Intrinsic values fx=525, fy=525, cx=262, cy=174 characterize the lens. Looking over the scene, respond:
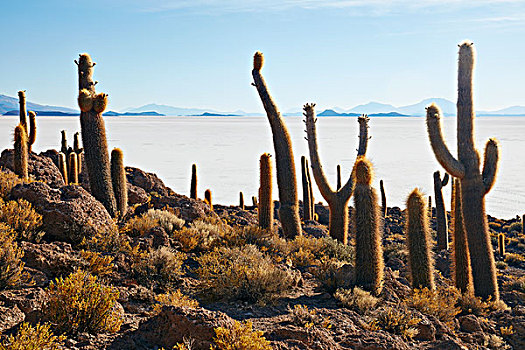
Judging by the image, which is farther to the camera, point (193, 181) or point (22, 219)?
point (193, 181)

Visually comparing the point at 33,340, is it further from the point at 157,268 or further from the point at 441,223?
the point at 441,223

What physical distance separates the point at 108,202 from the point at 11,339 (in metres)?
7.32

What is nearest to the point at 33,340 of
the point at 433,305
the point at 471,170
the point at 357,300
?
the point at 357,300

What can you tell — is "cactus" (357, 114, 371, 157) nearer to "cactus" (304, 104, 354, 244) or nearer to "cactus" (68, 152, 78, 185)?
"cactus" (304, 104, 354, 244)

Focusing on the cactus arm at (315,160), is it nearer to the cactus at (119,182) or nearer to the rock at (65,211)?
the cactus at (119,182)

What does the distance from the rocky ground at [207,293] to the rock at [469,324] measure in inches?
0.8

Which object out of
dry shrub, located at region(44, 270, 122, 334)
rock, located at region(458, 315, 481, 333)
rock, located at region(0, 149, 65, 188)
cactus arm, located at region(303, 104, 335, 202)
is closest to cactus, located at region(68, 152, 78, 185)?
rock, located at region(0, 149, 65, 188)

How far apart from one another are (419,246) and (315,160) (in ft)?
20.0

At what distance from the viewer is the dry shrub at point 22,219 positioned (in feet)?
28.2

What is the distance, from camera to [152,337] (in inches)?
255

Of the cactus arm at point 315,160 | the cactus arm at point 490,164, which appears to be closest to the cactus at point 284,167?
the cactus arm at point 315,160

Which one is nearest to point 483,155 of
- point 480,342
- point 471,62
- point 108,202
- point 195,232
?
point 471,62

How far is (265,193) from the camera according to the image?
43.9ft

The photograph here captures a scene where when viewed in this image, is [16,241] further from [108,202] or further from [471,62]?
[471,62]
